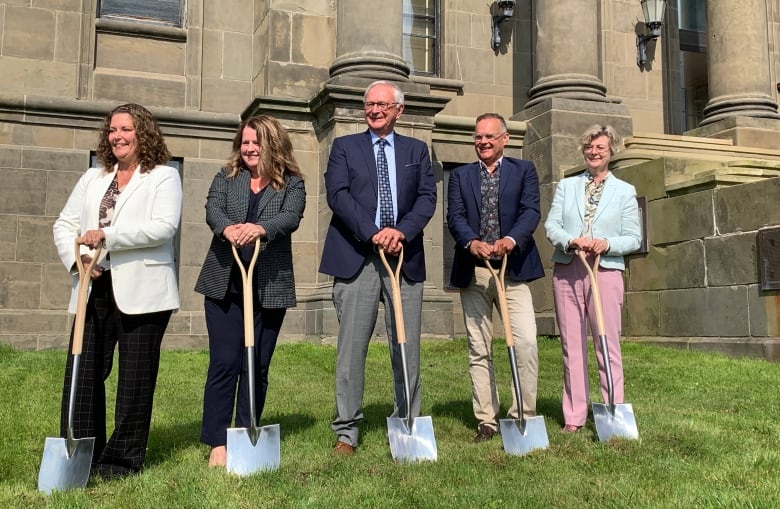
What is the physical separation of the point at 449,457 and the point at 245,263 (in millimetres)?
1639

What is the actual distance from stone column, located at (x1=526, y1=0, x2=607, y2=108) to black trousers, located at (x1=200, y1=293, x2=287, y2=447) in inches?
344

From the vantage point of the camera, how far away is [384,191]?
17.0 feet

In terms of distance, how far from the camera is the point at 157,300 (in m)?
4.39

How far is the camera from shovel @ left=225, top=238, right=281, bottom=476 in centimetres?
424

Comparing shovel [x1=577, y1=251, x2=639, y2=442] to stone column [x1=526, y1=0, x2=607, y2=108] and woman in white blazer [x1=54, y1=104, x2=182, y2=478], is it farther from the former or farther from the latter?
stone column [x1=526, y1=0, x2=607, y2=108]

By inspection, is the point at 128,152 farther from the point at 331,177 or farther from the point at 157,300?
the point at 331,177

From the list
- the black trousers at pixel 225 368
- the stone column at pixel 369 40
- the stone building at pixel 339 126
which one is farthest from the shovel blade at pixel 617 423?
the stone column at pixel 369 40

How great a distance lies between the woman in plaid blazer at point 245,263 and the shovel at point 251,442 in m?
0.33

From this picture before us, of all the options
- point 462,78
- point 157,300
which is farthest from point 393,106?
point 462,78

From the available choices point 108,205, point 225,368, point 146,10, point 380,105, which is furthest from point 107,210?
point 146,10

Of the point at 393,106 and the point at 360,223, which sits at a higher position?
the point at 393,106

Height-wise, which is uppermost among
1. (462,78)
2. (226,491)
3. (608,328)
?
(462,78)

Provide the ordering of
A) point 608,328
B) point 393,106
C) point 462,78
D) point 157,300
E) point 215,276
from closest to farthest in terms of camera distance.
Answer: point 157,300 → point 215,276 → point 393,106 → point 608,328 → point 462,78

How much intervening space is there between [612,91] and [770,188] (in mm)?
6471
